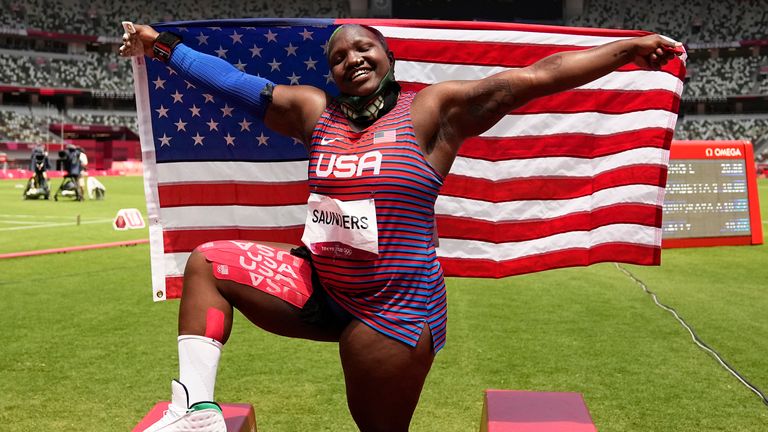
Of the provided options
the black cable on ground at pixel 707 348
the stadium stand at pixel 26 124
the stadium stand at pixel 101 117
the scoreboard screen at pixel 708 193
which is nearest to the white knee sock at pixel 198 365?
the black cable on ground at pixel 707 348

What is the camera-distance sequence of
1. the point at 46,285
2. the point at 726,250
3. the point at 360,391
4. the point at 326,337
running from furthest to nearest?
the point at 726,250 → the point at 46,285 → the point at 326,337 → the point at 360,391

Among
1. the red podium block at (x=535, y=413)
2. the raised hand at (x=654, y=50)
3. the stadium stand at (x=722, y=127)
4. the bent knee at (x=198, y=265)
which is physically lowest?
the stadium stand at (x=722, y=127)

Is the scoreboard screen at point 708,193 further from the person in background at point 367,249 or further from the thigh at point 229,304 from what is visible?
the thigh at point 229,304

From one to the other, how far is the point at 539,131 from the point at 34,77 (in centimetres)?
5760

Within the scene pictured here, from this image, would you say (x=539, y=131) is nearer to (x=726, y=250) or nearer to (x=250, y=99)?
(x=250, y=99)

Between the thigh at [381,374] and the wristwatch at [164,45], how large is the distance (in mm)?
1453

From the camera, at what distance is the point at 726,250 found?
1172cm

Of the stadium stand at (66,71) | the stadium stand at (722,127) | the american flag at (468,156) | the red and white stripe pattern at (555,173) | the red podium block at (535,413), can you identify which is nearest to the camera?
the red podium block at (535,413)

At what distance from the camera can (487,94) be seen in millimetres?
2762

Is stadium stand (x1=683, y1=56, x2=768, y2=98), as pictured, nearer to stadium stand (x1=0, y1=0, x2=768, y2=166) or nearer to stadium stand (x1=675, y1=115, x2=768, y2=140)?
stadium stand (x1=0, y1=0, x2=768, y2=166)

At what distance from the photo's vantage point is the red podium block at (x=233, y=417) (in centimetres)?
312

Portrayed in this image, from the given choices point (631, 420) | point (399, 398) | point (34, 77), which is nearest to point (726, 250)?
point (631, 420)

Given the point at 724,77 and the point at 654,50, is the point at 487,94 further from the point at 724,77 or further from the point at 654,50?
the point at 724,77

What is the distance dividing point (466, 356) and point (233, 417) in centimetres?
267
